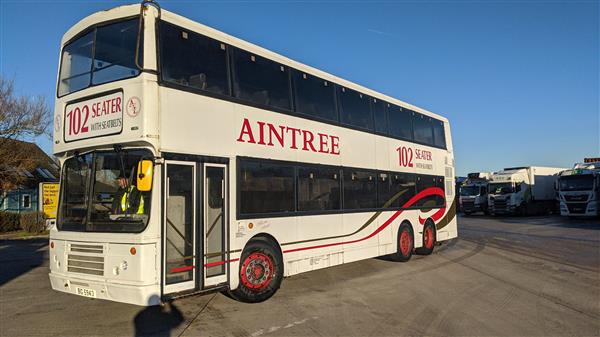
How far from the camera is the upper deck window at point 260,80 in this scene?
761cm

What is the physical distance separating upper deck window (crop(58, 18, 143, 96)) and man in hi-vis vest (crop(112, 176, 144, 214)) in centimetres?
155

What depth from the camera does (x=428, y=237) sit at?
1345 cm

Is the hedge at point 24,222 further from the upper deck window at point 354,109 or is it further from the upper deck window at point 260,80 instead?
the upper deck window at point 260,80

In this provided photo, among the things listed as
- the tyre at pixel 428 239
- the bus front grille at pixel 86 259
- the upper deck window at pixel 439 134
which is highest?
the upper deck window at pixel 439 134

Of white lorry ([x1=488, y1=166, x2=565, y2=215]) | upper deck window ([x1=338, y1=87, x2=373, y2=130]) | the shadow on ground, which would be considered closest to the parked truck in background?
white lorry ([x1=488, y1=166, x2=565, y2=215])

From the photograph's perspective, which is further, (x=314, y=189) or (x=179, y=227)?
(x=314, y=189)

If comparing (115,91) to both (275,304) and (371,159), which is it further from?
(371,159)

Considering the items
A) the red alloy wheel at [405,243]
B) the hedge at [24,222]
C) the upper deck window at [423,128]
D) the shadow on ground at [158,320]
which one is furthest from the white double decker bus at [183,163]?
the hedge at [24,222]

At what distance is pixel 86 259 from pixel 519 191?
3538 centimetres

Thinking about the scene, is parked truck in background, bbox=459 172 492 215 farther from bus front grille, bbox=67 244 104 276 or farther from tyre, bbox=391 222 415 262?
bus front grille, bbox=67 244 104 276

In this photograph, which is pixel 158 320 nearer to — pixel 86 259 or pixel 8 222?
pixel 86 259

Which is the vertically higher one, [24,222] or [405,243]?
[24,222]

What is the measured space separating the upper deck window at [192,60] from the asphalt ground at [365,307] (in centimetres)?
358

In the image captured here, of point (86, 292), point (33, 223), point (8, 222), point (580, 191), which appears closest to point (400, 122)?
point (86, 292)
